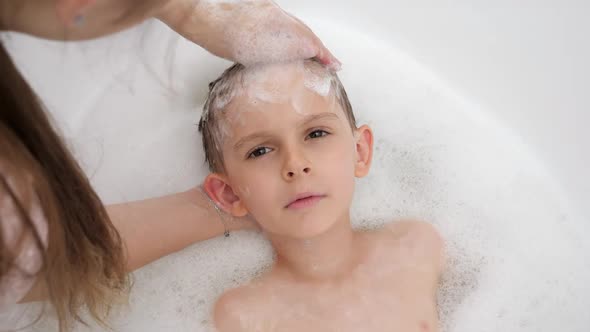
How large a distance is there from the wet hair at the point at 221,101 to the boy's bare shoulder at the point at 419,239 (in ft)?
0.79

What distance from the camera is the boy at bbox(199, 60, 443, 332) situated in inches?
36.1

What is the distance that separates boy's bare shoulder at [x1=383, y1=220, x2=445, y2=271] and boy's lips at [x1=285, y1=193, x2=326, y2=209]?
0.27m

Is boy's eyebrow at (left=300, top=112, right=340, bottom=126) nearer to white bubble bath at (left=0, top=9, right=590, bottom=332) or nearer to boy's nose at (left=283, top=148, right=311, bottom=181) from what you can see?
boy's nose at (left=283, top=148, right=311, bottom=181)

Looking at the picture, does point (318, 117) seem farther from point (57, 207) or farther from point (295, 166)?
point (57, 207)

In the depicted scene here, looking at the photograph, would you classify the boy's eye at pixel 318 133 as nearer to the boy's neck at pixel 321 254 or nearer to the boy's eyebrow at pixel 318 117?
the boy's eyebrow at pixel 318 117

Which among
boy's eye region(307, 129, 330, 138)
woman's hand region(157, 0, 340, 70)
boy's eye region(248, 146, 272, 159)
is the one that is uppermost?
woman's hand region(157, 0, 340, 70)

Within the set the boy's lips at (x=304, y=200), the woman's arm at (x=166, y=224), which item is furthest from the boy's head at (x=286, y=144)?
the woman's arm at (x=166, y=224)

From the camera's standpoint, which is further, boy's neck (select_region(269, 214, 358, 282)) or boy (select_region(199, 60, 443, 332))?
boy's neck (select_region(269, 214, 358, 282))

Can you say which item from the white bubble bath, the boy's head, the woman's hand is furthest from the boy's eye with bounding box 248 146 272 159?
the white bubble bath

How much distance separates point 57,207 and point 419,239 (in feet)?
2.23

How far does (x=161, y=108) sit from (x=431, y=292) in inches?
26.4

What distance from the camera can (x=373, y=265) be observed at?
42.6 inches

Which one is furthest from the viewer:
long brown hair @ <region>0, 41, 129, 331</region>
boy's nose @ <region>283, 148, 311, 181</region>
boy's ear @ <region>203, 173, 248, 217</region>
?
boy's ear @ <region>203, 173, 248, 217</region>

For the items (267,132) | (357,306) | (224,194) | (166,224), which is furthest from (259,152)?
(357,306)
